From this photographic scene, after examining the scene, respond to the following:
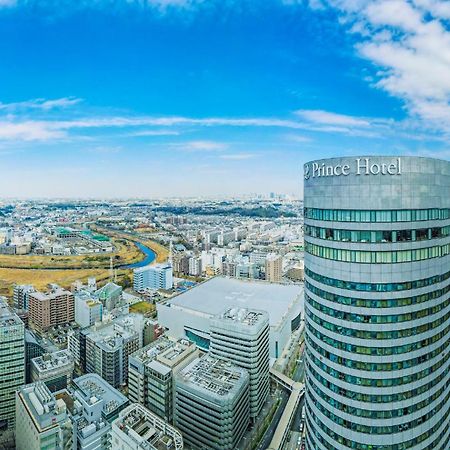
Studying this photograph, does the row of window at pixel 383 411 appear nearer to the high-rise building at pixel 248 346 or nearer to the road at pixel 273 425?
the high-rise building at pixel 248 346

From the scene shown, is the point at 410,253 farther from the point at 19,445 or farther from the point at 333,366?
the point at 19,445

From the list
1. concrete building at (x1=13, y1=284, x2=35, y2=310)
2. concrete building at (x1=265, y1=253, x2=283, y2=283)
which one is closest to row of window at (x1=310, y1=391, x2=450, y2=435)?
concrete building at (x1=13, y1=284, x2=35, y2=310)

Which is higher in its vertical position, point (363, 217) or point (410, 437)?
point (363, 217)

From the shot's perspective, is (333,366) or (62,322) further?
(62,322)

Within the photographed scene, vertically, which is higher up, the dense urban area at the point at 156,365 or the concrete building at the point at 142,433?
the concrete building at the point at 142,433

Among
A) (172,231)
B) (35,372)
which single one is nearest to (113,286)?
(35,372)

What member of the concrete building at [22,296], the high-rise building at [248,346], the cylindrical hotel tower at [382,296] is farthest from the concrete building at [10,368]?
the concrete building at [22,296]

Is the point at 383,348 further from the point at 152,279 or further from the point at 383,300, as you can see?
the point at 152,279
